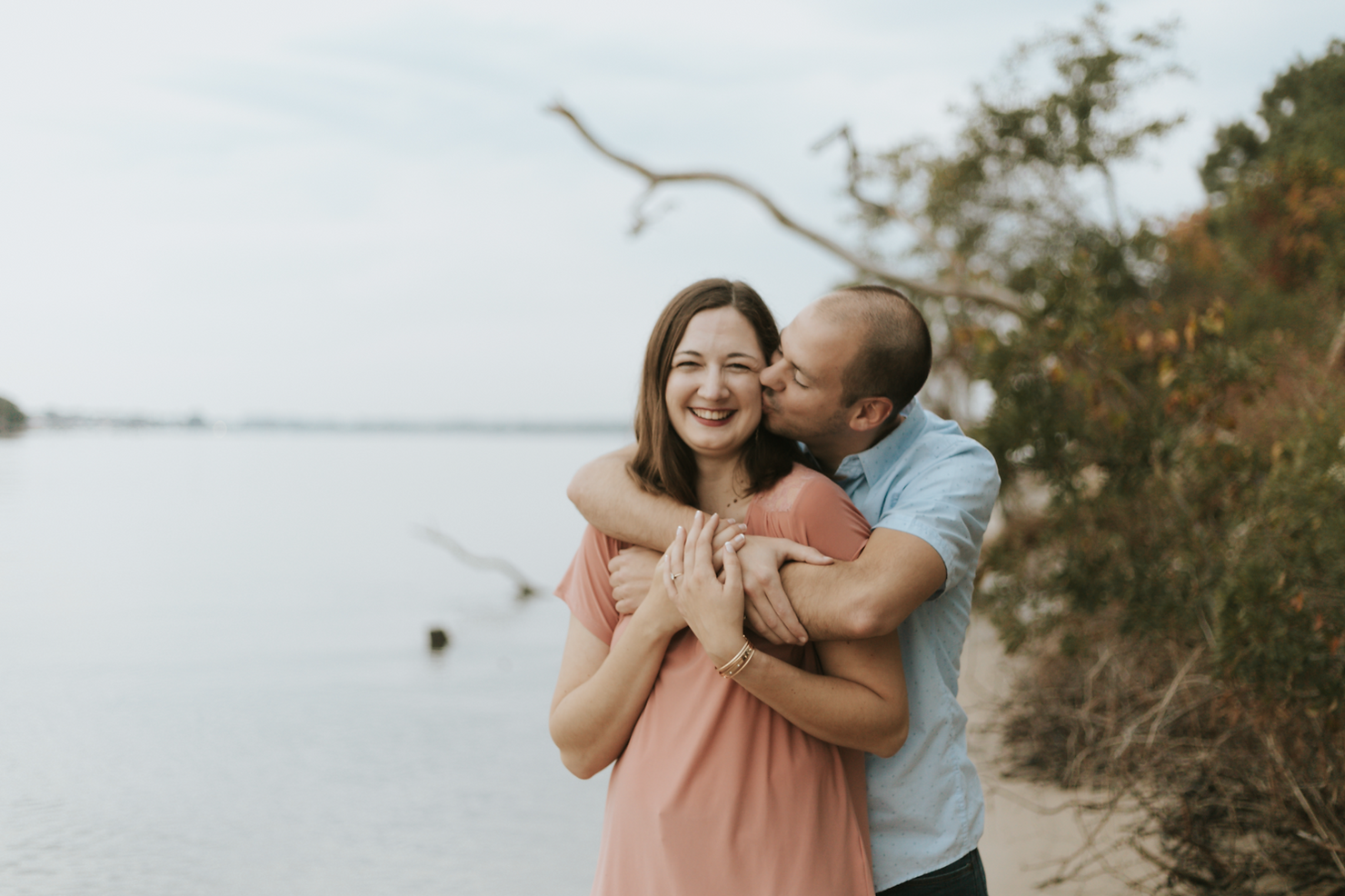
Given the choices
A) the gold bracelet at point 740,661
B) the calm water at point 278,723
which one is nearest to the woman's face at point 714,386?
the gold bracelet at point 740,661

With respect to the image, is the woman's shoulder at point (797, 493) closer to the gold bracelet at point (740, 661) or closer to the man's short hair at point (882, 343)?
the man's short hair at point (882, 343)

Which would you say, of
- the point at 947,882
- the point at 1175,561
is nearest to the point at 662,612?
the point at 947,882

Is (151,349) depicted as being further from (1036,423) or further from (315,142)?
(1036,423)

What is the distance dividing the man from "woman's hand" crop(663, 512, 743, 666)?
0.04m

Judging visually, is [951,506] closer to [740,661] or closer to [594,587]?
[740,661]

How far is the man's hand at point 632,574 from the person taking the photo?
1.96 m

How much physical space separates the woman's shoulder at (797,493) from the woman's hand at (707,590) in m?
0.13

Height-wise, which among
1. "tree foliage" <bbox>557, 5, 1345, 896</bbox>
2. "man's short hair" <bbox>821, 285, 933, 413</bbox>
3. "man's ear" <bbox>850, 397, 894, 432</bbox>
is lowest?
"tree foliage" <bbox>557, 5, 1345, 896</bbox>

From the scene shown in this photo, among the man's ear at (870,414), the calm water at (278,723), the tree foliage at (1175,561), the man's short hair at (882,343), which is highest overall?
the man's short hair at (882,343)

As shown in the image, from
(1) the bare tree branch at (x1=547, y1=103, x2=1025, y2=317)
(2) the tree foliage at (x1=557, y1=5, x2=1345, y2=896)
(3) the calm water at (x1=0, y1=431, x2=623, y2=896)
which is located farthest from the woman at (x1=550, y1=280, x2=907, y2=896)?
(1) the bare tree branch at (x1=547, y1=103, x2=1025, y2=317)

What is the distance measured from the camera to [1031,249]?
1816 centimetres

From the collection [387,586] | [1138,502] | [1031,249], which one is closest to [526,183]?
[387,586]

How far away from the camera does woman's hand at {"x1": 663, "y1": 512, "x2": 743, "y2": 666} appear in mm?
1731

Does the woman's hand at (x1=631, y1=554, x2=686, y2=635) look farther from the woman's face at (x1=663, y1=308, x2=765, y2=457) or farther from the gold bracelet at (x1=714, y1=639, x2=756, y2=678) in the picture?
the woman's face at (x1=663, y1=308, x2=765, y2=457)
